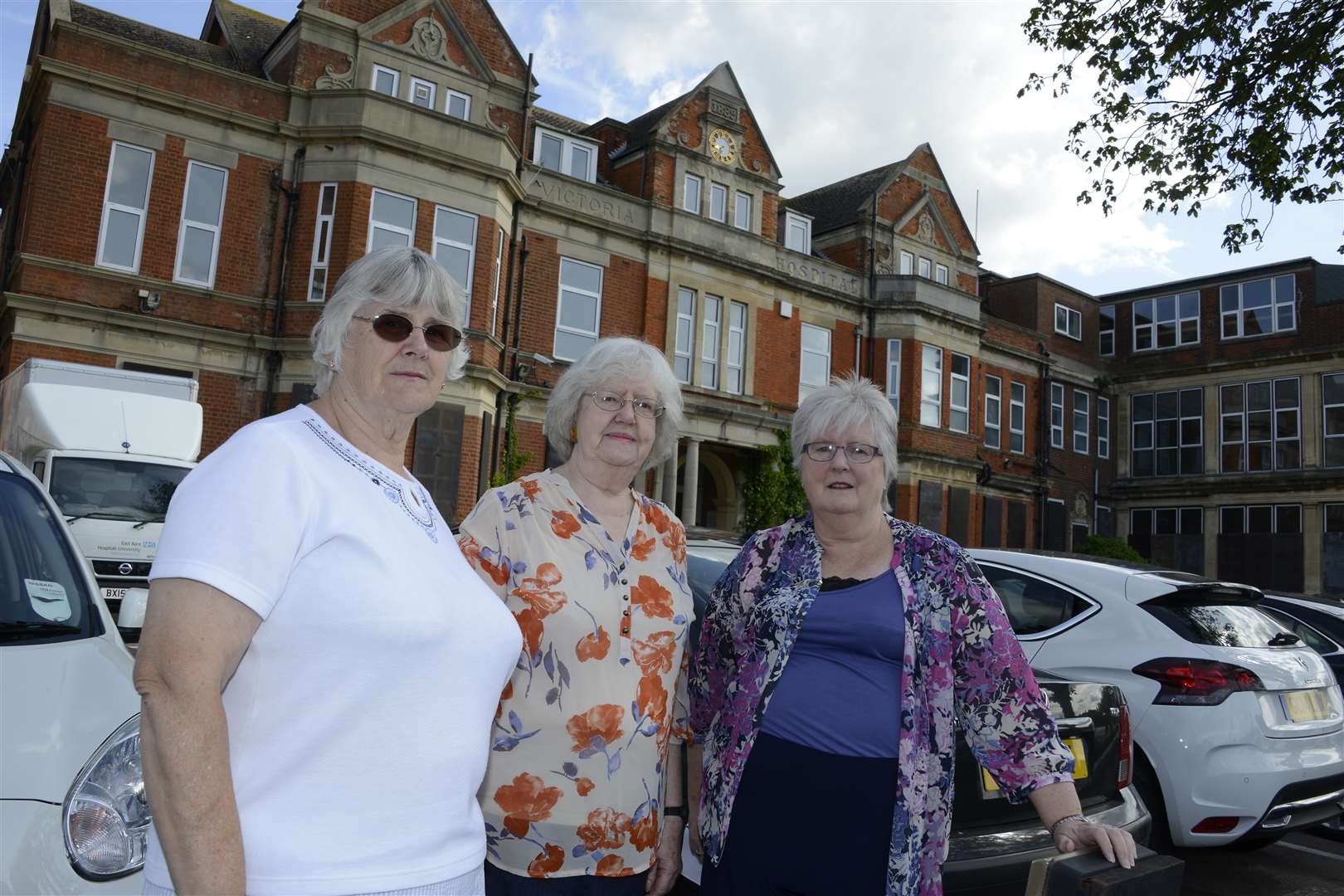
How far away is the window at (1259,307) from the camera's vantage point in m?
31.5

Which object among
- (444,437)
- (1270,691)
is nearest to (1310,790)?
(1270,691)

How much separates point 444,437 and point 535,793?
590 inches

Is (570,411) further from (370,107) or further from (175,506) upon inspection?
(370,107)

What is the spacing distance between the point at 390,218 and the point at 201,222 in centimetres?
317

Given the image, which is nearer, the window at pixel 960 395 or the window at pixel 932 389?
the window at pixel 932 389

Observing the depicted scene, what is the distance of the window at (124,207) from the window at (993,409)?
22471 millimetres

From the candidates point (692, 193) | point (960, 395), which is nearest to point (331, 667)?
point (692, 193)

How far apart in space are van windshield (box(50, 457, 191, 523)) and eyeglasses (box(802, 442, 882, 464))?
983cm

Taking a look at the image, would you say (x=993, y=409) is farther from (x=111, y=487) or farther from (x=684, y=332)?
(x=111, y=487)

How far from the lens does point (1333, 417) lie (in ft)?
98.4

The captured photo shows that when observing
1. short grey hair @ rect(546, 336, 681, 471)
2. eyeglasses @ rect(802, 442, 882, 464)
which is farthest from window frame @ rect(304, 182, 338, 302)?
eyeglasses @ rect(802, 442, 882, 464)

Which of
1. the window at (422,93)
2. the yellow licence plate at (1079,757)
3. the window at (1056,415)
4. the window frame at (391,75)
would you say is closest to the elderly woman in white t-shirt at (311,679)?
the yellow licence plate at (1079,757)

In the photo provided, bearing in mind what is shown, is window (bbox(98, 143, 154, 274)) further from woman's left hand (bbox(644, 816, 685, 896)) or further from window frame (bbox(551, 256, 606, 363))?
woman's left hand (bbox(644, 816, 685, 896))

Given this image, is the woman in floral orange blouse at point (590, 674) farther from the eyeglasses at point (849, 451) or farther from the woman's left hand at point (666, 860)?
the eyeglasses at point (849, 451)
